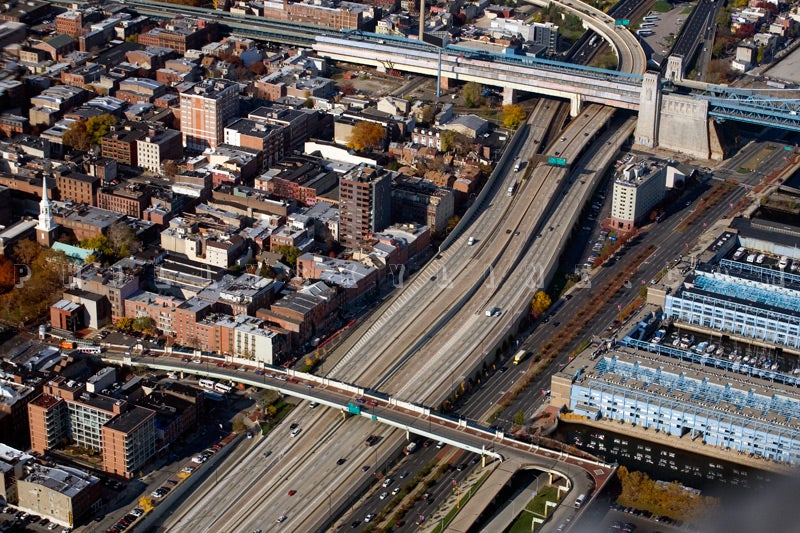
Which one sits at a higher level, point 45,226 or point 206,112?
point 206,112

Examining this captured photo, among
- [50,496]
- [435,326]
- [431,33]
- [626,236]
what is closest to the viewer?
[50,496]

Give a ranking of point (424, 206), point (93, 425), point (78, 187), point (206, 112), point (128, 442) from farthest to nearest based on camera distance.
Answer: point (206, 112) → point (78, 187) → point (424, 206) → point (93, 425) → point (128, 442)

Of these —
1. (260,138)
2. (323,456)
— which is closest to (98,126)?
(260,138)

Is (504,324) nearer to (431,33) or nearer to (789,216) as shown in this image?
(789,216)

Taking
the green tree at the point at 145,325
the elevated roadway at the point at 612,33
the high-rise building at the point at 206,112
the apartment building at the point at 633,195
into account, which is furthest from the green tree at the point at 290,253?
the elevated roadway at the point at 612,33

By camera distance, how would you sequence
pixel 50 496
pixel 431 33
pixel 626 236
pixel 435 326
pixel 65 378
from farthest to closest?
1. pixel 431 33
2. pixel 626 236
3. pixel 435 326
4. pixel 65 378
5. pixel 50 496

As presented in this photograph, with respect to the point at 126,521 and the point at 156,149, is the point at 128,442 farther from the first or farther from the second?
the point at 156,149

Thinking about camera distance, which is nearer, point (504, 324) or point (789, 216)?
point (504, 324)

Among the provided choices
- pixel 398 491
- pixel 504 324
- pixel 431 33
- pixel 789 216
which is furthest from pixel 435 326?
pixel 431 33
